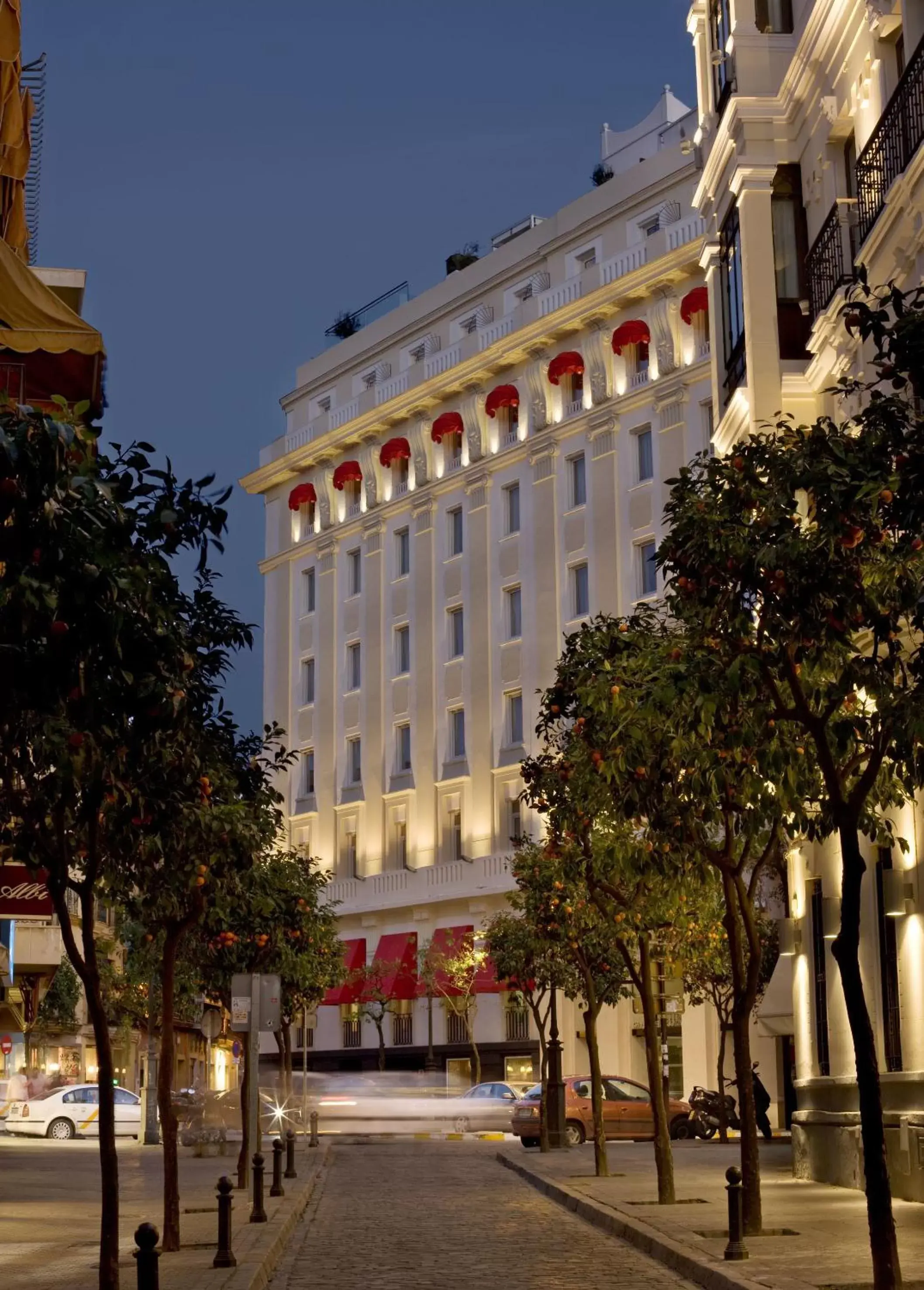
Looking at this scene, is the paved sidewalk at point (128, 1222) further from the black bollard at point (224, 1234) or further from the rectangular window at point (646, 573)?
the rectangular window at point (646, 573)

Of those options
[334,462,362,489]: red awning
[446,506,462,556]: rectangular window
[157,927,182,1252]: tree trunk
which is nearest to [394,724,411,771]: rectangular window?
[446,506,462,556]: rectangular window

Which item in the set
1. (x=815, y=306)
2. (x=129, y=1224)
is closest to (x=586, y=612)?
(x=815, y=306)

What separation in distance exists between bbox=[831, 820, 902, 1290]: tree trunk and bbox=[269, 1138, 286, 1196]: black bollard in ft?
40.5

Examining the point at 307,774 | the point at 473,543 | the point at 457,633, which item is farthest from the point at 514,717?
the point at 307,774

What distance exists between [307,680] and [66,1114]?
92.0ft

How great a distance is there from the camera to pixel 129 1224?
834 inches

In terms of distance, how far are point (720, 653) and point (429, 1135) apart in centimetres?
4029

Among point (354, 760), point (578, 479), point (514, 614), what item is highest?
point (578, 479)

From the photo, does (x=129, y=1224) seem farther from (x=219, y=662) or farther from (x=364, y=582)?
(x=364, y=582)

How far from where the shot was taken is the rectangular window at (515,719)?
6706 cm

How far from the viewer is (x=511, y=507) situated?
70.2m

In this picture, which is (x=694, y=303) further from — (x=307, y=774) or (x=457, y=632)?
(x=307, y=774)

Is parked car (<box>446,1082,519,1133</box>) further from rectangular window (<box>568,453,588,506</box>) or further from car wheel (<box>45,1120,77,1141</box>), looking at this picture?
rectangular window (<box>568,453,588,506</box>)

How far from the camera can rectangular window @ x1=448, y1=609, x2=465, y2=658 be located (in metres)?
70.7
